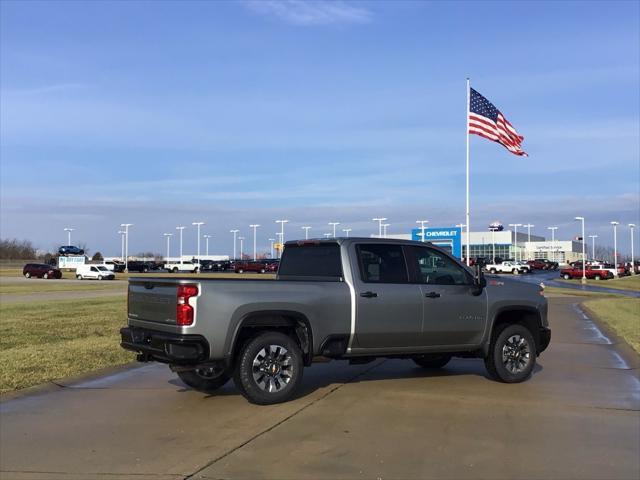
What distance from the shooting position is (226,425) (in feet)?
21.1

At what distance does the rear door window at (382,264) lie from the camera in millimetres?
7984

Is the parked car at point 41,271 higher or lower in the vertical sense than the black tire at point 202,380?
higher

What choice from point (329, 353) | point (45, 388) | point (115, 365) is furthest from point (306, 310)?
point (115, 365)

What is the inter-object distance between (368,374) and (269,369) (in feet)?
8.26

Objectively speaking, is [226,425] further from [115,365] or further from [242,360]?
[115,365]

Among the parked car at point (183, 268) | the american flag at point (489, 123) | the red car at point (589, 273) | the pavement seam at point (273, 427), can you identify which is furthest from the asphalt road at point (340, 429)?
the parked car at point (183, 268)

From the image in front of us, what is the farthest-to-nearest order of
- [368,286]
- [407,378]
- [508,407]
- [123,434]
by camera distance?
[407,378]
[368,286]
[508,407]
[123,434]

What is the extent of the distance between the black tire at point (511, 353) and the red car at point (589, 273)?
57.0 m

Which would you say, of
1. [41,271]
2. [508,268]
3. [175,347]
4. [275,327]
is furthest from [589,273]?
[175,347]

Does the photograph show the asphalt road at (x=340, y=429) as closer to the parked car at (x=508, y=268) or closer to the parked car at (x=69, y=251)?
the parked car at (x=508, y=268)

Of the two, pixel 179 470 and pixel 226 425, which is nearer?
pixel 179 470

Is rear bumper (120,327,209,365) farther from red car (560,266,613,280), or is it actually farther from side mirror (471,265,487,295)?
red car (560,266,613,280)

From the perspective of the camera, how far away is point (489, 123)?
2717cm

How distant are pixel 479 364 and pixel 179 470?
6525 mm
